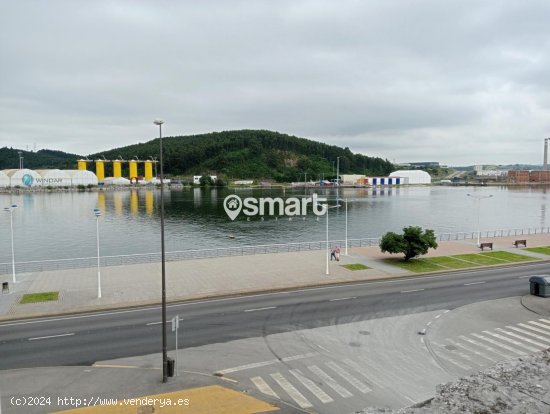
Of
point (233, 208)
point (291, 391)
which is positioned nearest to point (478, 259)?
point (291, 391)

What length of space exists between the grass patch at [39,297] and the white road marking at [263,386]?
1795 cm

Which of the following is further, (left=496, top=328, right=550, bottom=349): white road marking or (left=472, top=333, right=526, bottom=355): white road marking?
(left=496, top=328, right=550, bottom=349): white road marking

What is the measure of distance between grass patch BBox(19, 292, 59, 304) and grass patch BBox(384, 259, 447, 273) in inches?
1139

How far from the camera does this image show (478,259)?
4278cm

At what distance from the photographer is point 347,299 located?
28.2m

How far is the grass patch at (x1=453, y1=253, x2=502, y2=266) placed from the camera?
41069 millimetres

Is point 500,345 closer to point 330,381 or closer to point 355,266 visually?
point 330,381

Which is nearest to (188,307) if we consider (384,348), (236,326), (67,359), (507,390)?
(236,326)

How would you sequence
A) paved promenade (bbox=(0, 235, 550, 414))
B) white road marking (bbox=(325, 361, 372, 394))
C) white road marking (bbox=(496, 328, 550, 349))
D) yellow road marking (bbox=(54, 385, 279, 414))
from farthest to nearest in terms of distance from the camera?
white road marking (bbox=(496, 328, 550, 349)) < white road marking (bbox=(325, 361, 372, 394)) < paved promenade (bbox=(0, 235, 550, 414)) < yellow road marking (bbox=(54, 385, 279, 414))

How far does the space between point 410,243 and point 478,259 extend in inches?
332

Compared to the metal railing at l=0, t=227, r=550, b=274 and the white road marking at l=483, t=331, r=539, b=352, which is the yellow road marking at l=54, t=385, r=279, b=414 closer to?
the white road marking at l=483, t=331, r=539, b=352

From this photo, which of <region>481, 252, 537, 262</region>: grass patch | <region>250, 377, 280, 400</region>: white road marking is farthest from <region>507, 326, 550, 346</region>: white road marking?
<region>481, 252, 537, 262</region>: grass patch

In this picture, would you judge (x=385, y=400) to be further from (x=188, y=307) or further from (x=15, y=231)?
(x=15, y=231)

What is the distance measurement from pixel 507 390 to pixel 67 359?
16972mm
